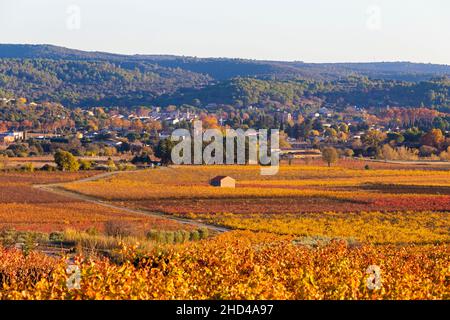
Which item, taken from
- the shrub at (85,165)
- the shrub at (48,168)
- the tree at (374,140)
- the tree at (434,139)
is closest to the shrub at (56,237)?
the shrub at (48,168)

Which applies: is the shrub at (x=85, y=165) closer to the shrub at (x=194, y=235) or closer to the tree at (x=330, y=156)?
the tree at (x=330, y=156)

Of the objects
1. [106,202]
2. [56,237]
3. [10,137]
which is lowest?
[10,137]

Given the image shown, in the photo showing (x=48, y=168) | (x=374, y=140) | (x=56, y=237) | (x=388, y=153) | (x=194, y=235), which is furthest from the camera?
(x=374, y=140)

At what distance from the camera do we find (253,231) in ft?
129

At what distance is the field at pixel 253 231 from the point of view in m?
11.0

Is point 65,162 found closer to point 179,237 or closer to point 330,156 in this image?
point 330,156

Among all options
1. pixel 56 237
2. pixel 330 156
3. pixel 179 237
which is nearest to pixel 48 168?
pixel 330 156

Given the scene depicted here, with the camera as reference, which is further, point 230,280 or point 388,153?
point 388,153

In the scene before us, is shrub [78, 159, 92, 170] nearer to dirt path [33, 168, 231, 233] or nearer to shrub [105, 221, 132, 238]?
dirt path [33, 168, 231, 233]

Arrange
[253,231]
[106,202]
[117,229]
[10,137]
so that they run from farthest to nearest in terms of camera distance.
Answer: [10,137]
[106,202]
[253,231]
[117,229]

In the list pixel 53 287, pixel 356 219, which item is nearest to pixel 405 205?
pixel 356 219

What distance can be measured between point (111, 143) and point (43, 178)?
48490mm

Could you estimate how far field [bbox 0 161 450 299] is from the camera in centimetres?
1104

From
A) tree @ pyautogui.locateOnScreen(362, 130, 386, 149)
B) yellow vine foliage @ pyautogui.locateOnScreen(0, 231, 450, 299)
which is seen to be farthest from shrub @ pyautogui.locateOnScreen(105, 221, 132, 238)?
tree @ pyautogui.locateOnScreen(362, 130, 386, 149)
